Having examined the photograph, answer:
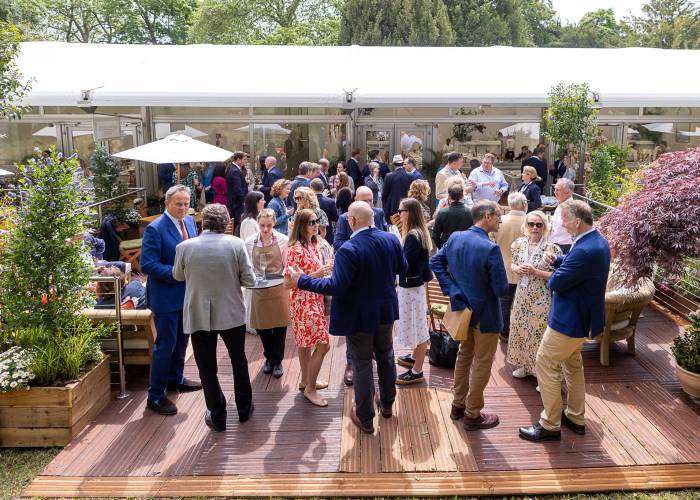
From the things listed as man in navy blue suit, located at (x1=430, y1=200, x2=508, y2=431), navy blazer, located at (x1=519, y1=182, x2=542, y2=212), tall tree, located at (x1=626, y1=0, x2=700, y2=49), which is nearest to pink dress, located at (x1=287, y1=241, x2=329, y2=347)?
man in navy blue suit, located at (x1=430, y1=200, x2=508, y2=431)

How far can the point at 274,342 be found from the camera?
19.5 ft

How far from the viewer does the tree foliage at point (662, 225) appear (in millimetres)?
5062

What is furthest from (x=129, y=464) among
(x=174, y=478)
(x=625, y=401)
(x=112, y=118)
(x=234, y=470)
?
(x=112, y=118)

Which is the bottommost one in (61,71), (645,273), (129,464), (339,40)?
(129,464)

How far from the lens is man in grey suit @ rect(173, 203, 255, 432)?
4.57 metres

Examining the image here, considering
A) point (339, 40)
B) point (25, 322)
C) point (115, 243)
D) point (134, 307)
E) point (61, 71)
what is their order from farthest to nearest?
point (339, 40), point (61, 71), point (115, 243), point (134, 307), point (25, 322)

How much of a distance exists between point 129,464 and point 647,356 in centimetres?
493

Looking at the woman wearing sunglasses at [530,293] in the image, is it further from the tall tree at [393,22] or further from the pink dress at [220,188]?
the tall tree at [393,22]

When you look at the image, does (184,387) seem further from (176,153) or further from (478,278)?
(176,153)

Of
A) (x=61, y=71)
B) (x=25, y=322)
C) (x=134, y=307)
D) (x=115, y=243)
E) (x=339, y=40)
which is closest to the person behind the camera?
(x=25, y=322)

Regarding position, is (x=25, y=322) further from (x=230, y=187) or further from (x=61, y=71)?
(x=61, y=71)

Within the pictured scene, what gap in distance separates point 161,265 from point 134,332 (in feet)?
3.37

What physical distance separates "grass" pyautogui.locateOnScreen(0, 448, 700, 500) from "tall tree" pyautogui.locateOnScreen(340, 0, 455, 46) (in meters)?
29.5

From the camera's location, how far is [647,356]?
6.32 meters
